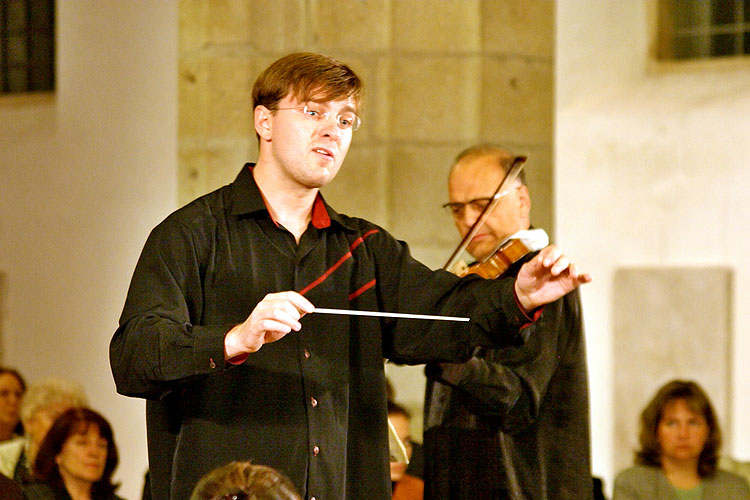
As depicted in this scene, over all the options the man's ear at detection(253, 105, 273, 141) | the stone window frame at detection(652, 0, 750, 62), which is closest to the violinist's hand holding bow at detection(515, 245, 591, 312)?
the man's ear at detection(253, 105, 273, 141)

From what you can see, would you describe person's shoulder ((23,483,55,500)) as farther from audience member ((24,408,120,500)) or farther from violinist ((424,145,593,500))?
violinist ((424,145,593,500))

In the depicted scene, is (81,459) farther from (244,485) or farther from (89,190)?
(89,190)

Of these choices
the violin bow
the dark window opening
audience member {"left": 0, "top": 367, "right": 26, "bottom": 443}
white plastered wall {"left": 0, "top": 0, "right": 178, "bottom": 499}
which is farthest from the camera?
the dark window opening

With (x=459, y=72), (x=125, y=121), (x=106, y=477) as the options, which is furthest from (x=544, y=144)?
(x=125, y=121)

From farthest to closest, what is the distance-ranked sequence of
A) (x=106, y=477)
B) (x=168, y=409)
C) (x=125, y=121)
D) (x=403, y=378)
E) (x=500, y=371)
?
(x=125, y=121), (x=403, y=378), (x=106, y=477), (x=500, y=371), (x=168, y=409)

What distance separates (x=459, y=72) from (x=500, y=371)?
280cm

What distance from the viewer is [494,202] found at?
3473 mm

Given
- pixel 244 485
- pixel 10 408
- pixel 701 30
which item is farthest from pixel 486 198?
pixel 701 30

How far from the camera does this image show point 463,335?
106 inches

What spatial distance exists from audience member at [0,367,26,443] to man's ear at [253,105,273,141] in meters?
3.65

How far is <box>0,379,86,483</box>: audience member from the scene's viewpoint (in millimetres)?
5168

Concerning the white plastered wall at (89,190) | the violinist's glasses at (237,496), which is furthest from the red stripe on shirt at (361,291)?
the white plastered wall at (89,190)

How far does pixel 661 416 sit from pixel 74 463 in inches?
91.1

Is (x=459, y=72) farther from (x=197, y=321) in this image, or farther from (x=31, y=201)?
(x=31, y=201)
